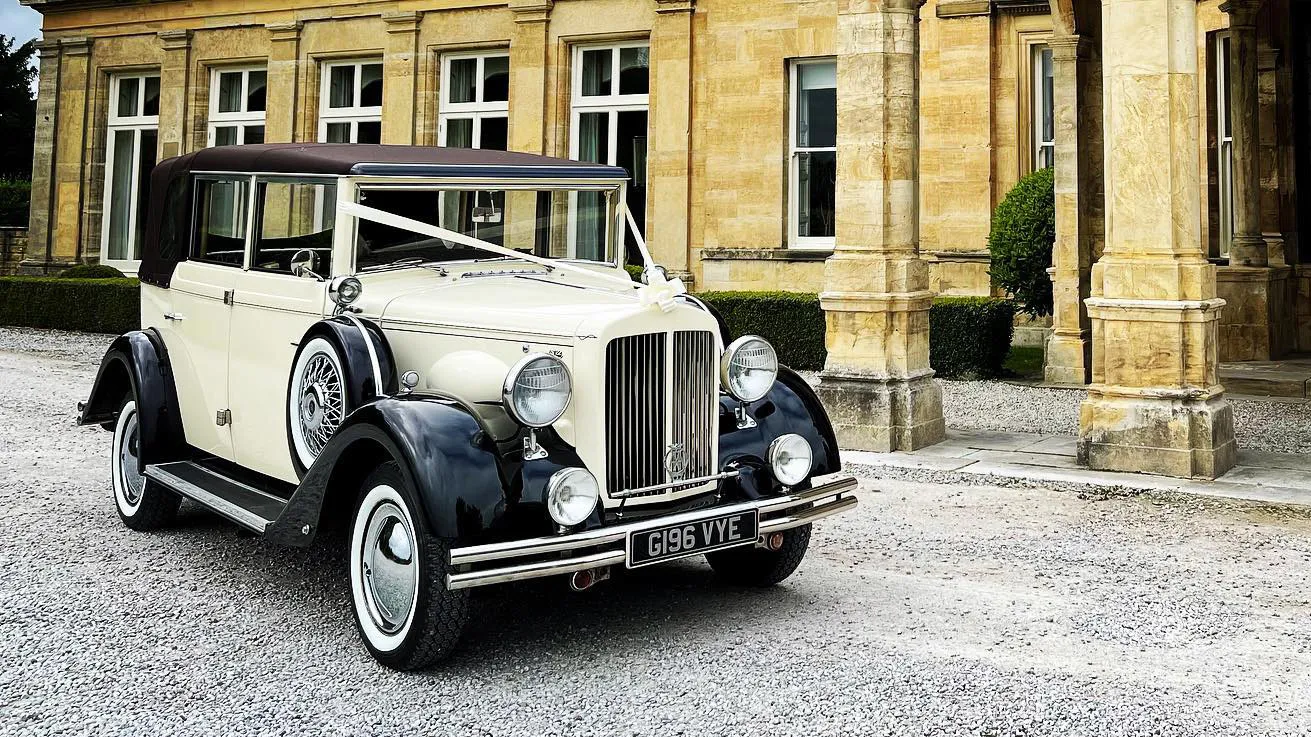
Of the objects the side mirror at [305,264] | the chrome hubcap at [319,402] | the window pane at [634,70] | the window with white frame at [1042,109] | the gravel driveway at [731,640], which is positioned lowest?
the gravel driveway at [731,640]

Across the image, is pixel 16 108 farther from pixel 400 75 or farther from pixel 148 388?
pixel 148 388

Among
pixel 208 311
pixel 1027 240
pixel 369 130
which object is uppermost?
pixel 369 130

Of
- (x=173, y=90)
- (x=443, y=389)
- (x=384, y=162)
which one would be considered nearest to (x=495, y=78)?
(x=173, y=90)

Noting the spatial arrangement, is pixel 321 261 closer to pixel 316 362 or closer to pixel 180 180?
pixel 316 362

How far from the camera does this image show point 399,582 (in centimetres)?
440

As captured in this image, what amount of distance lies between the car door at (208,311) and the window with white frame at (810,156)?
11448 mm

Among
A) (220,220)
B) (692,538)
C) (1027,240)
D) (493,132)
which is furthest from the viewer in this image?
(493,132)

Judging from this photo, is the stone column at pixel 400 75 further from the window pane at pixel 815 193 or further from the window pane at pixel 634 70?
the window pane at pixel 815 193

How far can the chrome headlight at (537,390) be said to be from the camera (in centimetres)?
432

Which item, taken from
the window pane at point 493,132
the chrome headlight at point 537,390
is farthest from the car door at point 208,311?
the window pane at point 493,132

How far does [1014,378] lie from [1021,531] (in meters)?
7.24

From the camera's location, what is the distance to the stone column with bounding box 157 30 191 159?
21297 mm

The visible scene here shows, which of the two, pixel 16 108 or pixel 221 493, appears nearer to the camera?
pixel 221 493

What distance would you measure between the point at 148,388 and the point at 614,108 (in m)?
12.8
